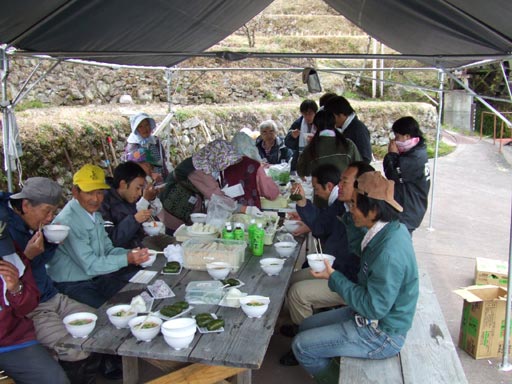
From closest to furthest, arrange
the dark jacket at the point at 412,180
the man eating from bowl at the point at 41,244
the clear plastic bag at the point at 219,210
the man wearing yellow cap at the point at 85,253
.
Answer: the man eating from bowl at the point at 41,244 → the man wearing yellow cap at the point at 85,253 → the clear plastic bag at the point at 219,210 → the dark jacket at the point at 412,180

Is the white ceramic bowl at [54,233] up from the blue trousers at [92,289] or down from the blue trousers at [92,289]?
up

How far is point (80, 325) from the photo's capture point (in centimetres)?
219

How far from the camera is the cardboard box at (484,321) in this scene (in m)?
3.62

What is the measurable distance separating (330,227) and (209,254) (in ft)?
3.71

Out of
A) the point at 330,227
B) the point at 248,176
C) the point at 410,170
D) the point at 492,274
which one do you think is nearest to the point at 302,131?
the point at 248,176

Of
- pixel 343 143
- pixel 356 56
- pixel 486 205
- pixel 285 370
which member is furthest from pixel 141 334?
pixel 486 205

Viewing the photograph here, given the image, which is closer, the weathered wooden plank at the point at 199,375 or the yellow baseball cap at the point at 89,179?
the weathered wooden plank at the point at 199,375

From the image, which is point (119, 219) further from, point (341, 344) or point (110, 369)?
point (341, 344)

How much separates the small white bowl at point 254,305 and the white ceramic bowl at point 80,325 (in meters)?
0.75

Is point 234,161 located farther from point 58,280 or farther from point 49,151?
point 49,151

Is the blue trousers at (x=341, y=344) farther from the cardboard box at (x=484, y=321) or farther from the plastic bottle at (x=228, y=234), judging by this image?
the cardboard box at (x=484, y=321)

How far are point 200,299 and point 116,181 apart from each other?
1.41 meters

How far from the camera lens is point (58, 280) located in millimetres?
3029

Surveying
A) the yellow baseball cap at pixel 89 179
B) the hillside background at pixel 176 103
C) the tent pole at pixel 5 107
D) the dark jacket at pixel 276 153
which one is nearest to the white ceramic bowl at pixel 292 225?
the yellow baseball cap at pixel 89 179
